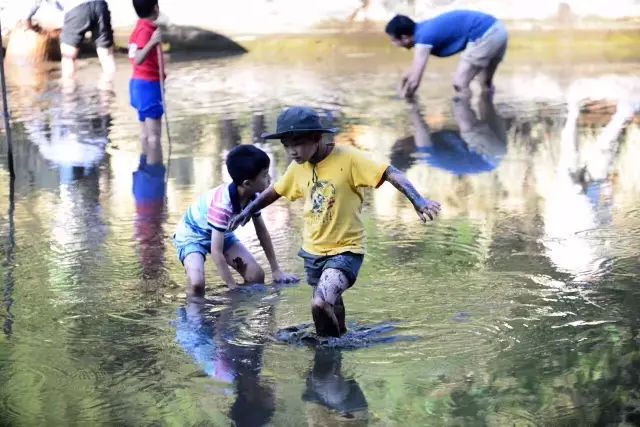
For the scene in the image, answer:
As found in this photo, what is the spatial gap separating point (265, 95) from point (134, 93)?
3575mm

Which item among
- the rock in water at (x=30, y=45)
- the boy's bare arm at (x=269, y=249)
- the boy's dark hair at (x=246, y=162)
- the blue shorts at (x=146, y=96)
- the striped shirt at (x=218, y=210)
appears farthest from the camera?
the rock in water at (x=30, y=45)

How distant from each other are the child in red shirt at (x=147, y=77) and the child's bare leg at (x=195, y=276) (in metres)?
3.88

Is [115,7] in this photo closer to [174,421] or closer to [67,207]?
[67,207]

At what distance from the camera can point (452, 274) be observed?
21.8 ft

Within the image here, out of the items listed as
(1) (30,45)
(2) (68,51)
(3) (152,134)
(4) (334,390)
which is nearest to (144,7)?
(3) (152,134)

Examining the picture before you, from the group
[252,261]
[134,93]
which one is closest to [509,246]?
[252,261]

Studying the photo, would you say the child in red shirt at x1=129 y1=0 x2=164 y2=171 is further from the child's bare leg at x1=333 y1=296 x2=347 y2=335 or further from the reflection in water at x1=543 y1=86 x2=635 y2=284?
the child's bare leg at x1=333 y1=296 x2=347 y2=335

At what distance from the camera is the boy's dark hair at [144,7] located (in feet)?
34.4

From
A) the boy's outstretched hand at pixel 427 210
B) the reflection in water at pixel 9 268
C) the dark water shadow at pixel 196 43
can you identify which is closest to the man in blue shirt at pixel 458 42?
the reflection in water at pixel 9 268

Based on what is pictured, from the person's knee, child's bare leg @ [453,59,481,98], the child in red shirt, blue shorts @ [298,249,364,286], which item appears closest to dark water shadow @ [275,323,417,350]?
blue shorts @ [298,249,364,286]

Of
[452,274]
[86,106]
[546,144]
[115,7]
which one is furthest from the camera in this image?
[115,7]

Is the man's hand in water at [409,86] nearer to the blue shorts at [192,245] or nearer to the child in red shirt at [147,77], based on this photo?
the child in red shirt at [147,77]

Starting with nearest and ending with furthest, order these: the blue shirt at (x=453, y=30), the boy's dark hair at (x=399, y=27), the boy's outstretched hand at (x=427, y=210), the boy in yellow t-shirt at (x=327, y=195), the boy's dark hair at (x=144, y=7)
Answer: the boy's outstretched hand at (x=427, y=210) → the boy in yellow t-shirt at (x=327, y=195) → the boy's dark hair at (x=144, y=7) → the boy's dark hair at (x=399, y=27) → the blue shirt at (x=453, y=30)

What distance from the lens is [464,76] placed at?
1379 centimetres
